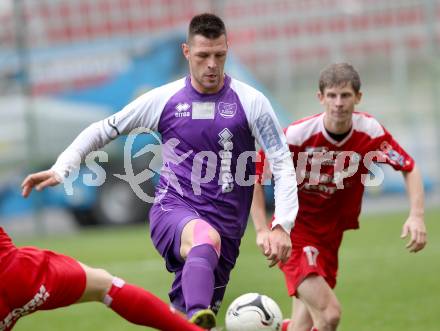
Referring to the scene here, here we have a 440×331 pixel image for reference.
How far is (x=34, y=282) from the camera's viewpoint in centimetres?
478

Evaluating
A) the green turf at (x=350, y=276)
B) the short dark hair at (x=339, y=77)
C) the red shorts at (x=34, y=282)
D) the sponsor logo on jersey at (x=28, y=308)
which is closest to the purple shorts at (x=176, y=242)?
the red shorts at (x=34, y=282)

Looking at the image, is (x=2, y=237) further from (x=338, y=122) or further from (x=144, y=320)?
(x=338, y=122)

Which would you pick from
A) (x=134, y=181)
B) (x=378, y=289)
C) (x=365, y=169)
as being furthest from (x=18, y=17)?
(x=365, y=169)

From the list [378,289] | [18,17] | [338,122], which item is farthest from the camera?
[18,17]

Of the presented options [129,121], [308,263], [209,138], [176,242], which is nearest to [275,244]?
[176,242]

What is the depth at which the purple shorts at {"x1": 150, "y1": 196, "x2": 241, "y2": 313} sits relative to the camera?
18.1ft

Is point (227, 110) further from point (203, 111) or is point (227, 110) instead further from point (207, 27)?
point (207, 27)

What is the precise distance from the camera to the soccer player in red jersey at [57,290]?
476cm

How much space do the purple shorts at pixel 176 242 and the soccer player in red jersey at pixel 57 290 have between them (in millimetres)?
574

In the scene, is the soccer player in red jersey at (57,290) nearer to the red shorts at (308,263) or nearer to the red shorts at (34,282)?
the red shorts at (34,282)

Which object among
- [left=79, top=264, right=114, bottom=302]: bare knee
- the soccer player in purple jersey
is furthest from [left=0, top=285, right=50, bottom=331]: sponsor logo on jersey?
the soccer player in purple jersey

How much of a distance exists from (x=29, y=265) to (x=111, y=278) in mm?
428

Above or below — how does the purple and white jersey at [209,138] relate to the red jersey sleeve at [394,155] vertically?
above

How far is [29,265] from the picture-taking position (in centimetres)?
480
